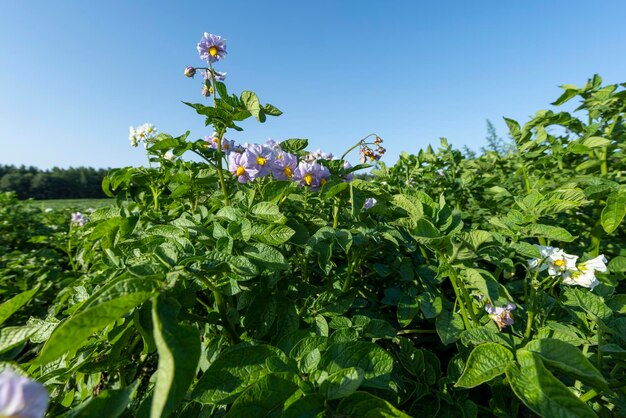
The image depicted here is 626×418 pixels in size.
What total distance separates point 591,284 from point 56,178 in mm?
53465

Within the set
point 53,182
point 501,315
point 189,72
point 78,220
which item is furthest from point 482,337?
point 53,182

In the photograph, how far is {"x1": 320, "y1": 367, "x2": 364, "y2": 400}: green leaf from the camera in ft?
1.94

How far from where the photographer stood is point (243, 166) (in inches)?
55.6

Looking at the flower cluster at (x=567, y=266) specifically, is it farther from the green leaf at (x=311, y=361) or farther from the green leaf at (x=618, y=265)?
the green leaf at (x=311, y=361)

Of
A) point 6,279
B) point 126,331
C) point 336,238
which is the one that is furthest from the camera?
point 6,279

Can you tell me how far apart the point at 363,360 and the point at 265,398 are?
22 centimetres

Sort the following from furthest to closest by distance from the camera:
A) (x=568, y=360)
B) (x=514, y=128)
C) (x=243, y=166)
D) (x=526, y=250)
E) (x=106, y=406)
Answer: (x=514, y=128) → (x=243, y=166) → (x=526, y=250) → (x=568, y=360) → (x=106, y=406)

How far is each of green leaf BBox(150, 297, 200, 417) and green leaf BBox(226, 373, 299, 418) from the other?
13 cm

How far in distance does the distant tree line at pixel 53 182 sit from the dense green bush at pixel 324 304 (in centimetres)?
4392

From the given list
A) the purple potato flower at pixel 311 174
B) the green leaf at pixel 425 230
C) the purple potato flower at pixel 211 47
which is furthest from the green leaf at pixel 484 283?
the purple potato flower at pixel 211 47

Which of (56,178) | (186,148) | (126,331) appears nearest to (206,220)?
(186,148)

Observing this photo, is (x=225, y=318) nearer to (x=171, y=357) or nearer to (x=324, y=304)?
(x=324, y=304)

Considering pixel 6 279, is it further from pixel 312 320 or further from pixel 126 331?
pixel 312 320

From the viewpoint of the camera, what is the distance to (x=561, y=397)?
1.91 ft
